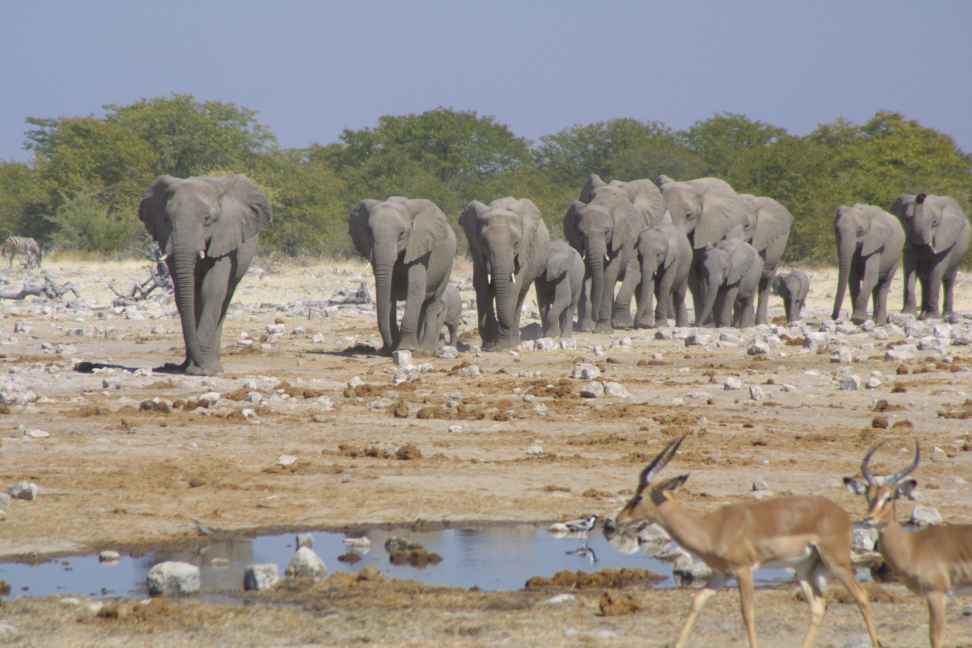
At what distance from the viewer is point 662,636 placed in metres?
7.70

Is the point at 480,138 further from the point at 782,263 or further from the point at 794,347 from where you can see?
the point at 794,347

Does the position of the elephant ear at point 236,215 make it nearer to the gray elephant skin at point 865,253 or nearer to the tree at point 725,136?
the gray elephant skin at point 865,253

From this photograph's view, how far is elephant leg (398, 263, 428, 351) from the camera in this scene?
71.3 feet

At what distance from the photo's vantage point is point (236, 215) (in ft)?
59.4

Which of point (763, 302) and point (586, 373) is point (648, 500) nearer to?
point (586, 373)

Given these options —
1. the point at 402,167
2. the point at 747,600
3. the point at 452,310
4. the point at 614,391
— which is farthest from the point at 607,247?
the point at 402,167

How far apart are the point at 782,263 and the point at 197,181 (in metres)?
32.3

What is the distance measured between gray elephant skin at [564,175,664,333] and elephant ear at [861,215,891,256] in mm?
4319

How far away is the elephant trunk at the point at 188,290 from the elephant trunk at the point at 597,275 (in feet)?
35.7

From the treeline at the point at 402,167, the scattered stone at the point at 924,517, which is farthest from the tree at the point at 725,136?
the scattered stone at the point at 924,517

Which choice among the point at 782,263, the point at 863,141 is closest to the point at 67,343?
the point at 782,263

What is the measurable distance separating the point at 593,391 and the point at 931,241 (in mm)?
16158

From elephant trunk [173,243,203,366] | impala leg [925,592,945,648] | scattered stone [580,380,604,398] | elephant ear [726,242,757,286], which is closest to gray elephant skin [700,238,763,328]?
elephant ear [726,242,757,286]

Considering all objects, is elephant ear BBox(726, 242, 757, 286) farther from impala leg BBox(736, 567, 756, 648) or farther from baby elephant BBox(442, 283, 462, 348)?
impala leg BBox(736, 567, 756, 648)
